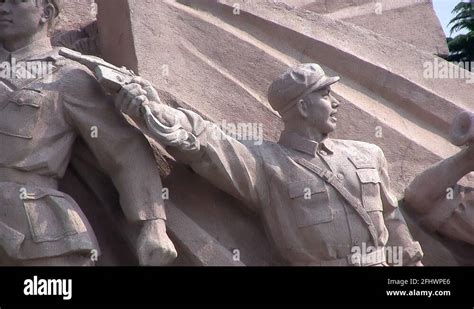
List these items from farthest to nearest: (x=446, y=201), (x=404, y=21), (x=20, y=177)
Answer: (x=404, y=21)
(x=446, y=201)
(x=20, y=177)

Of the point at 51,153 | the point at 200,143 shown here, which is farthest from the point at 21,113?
the point at 200,143

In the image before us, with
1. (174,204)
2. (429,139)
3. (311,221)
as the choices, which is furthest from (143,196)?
(429,139)

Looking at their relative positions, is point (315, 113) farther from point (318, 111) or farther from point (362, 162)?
point (362, 162)

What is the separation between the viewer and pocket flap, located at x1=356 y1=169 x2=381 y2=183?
19.7ft

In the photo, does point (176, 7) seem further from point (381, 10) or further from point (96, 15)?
point (381, 10)

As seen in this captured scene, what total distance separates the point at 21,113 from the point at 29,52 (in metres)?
0.41

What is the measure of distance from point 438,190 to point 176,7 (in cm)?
175

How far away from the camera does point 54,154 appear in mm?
5734

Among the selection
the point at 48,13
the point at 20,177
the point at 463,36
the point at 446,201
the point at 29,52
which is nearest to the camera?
the point at 20,177

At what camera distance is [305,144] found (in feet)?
19.7

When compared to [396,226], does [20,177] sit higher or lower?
higher

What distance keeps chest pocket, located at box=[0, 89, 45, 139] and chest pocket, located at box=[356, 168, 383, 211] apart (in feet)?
5.33

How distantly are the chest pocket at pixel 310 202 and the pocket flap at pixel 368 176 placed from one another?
225 mm

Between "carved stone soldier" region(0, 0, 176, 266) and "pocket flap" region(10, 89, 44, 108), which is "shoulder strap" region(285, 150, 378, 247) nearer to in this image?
"carved stone soldier" region(0, 0, 176, 266)
